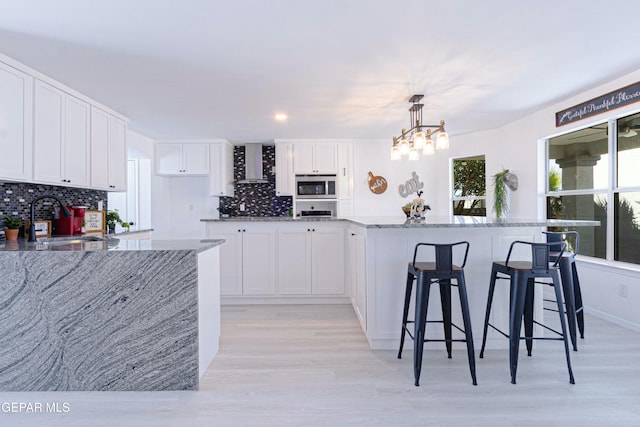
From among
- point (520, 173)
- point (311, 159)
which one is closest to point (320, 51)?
point (311, 159)

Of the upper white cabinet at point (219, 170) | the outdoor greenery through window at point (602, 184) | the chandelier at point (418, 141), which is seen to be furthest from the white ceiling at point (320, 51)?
the upper white cabinet at point (219, 170)

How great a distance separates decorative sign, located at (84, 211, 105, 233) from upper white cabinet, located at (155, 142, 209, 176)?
174 centimetres

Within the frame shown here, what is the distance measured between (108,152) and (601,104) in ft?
17.1

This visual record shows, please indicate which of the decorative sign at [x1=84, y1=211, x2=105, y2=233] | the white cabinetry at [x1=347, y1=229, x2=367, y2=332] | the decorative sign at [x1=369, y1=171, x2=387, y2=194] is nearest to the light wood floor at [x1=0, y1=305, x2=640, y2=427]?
the white cabinetry at [x1=347, y1=229, x2=367, y2=332]

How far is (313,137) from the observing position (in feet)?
17.9

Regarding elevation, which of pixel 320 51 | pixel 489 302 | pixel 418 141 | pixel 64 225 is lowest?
pixel 489 302

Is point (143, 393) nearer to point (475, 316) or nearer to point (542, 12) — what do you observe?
point (475, 316)

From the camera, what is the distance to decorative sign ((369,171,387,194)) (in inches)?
225

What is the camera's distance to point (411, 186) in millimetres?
5727

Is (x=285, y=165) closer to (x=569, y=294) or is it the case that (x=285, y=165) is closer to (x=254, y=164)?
(x=254, y=164)

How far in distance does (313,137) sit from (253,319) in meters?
3.08

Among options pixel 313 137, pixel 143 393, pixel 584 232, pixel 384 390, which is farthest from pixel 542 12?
pixel 313 137

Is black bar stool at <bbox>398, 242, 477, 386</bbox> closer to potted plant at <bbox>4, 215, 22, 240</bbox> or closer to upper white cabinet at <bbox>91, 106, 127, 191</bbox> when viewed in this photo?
potted plant at <bbox>4, 215, 22, 240</bbox>

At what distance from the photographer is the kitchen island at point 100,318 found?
1983 millimetres
